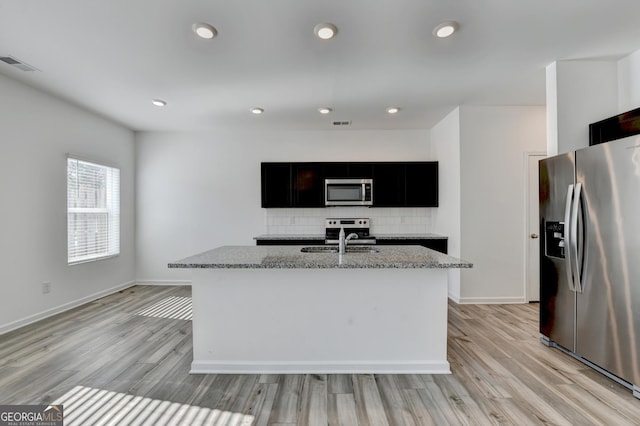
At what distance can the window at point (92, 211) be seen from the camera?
405 centimetres

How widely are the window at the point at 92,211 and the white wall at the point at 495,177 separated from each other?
196 inches

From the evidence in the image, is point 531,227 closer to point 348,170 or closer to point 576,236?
point 576,236

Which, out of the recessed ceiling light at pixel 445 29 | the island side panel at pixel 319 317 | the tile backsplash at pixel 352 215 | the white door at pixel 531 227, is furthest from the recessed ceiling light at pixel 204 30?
the white door at pixel 531 227

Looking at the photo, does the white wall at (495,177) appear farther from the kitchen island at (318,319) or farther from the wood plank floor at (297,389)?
the kitchen island at (318,319)

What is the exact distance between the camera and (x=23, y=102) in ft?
11.1

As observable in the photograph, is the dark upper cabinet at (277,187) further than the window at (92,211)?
Yes

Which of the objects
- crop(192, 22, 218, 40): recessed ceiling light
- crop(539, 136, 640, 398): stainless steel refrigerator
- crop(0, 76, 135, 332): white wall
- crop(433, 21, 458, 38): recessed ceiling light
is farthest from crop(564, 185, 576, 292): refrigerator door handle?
crop(0, 76, 135, 332): white wall

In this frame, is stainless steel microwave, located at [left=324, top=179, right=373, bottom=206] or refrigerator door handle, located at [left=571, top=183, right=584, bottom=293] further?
stainless steel microwave, located at [left=324, top=179, right=373, bottom=206]

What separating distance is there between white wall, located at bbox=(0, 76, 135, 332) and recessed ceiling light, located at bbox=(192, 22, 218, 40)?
7.89 feet

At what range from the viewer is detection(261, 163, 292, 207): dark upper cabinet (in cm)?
499

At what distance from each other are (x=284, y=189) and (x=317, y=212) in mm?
677

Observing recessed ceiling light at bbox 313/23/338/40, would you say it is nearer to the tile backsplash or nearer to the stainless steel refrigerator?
the stainless steel refrigerator

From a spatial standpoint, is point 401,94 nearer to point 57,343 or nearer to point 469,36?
point 469,36

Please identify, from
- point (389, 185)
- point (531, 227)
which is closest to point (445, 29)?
point (389, 185)
